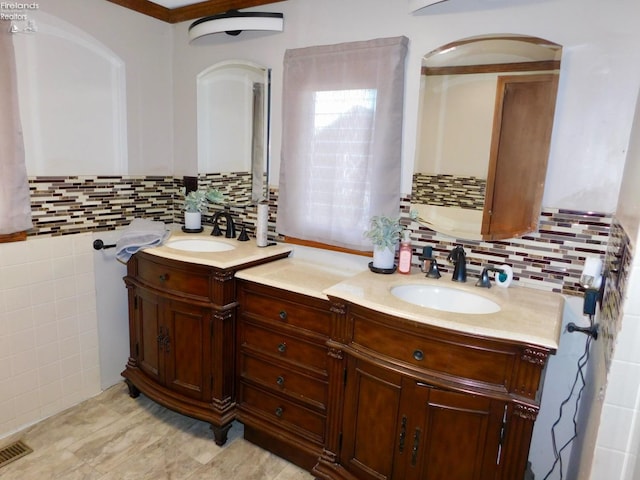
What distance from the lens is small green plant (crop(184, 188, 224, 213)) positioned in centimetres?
254

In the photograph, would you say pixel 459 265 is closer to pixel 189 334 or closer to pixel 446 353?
pixel 446 353

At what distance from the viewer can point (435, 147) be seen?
188cm

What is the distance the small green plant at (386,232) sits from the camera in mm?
1860

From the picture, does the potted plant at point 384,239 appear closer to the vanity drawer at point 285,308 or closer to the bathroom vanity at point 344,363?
the bathroom vanity at point 344,363

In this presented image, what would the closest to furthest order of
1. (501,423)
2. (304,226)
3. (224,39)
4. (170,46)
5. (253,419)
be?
(501,423) → (253,419) → (304,226) → (224,39) → (170,46)

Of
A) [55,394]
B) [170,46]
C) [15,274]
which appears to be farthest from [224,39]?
[55,394]

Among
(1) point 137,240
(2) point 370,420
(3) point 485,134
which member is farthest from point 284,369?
(3) point 485,134

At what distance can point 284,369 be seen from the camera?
74.2 inches

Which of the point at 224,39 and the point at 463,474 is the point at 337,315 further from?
the point at 224,39

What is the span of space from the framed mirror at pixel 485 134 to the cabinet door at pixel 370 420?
0.75m

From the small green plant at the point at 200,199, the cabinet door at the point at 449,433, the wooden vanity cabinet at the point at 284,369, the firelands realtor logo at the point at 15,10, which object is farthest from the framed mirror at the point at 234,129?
the cabinet door at the point at 449,433

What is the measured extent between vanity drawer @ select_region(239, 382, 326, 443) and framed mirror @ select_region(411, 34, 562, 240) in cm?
104

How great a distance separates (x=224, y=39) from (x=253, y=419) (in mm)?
2124

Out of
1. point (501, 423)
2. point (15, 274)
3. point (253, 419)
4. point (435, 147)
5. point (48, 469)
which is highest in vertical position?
point (435, 147)
